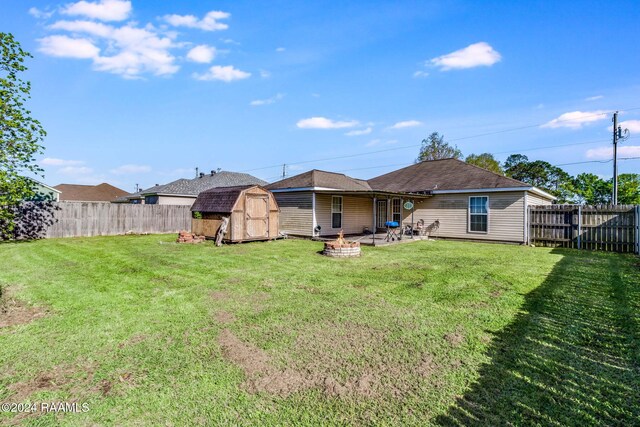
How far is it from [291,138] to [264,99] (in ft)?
27.7

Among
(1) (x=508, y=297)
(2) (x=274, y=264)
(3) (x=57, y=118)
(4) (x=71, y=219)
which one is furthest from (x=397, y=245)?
(4) (x=71, y=219)

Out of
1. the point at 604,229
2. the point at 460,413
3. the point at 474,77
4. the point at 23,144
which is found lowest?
the point at 460,413

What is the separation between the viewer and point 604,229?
40.1ft

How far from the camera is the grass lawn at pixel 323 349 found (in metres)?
2.44

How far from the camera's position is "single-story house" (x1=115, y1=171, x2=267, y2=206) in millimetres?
25328

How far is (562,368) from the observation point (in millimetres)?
3021

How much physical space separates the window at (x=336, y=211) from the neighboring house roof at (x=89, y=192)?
3419cm

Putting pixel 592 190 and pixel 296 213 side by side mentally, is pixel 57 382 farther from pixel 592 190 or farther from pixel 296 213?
pixel 592 190

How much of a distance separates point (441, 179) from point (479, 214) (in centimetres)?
277

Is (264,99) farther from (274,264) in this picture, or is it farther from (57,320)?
(57,320)

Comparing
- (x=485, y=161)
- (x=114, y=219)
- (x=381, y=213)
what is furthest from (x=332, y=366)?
(x=485, y=161)

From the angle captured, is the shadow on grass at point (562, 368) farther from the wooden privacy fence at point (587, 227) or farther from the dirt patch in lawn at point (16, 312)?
the wooden privacy fence at point (587, 227)

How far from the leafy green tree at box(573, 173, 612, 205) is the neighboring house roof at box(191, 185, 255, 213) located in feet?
127

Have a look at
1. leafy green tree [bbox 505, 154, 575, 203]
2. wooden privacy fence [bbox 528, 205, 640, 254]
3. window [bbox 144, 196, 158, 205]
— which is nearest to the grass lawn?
wooden privacy fence [bbox 528, 205, 640, 254]
